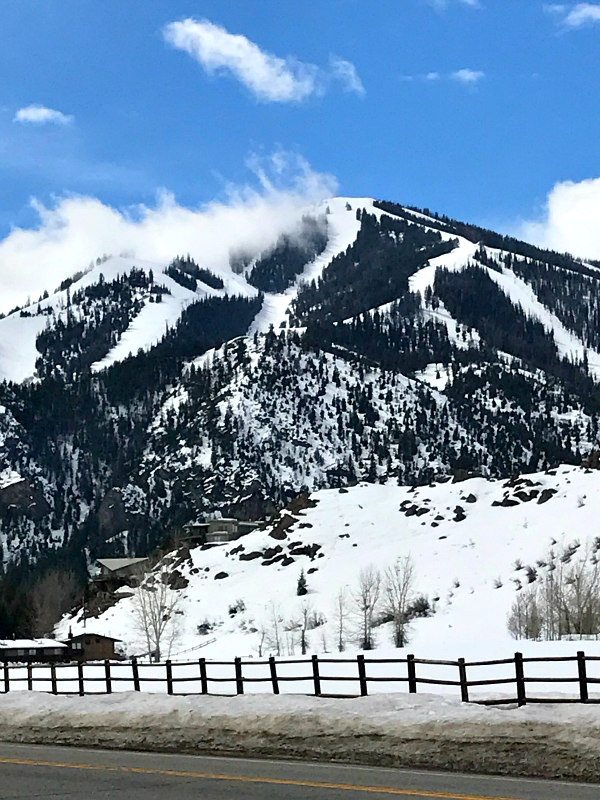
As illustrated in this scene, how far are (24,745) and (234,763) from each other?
6.96 metres

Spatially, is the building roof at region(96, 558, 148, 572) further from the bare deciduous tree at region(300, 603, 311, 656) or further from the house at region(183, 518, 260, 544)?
the bare deciduous tree at region(300, 603, 311, 656)

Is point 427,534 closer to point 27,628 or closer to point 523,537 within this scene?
point 523,537

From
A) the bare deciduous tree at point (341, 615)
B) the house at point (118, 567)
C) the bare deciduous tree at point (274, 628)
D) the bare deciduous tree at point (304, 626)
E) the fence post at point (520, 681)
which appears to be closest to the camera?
the fence post at point (520, 681)

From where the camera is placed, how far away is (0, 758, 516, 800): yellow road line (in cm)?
1409

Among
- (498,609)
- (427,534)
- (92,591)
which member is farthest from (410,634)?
(92,591)

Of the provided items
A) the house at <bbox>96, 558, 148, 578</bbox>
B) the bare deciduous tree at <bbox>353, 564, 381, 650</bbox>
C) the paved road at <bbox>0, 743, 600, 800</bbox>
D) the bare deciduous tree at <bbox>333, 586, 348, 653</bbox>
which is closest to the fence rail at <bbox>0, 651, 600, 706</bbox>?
the paved road at <bbox>0, 743, 600, 800</bbox>

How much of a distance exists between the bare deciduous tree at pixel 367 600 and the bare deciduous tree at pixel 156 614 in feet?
57.9

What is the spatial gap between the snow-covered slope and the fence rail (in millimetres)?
24722

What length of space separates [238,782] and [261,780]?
373 mm

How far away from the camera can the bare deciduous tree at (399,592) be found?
87.2 meters

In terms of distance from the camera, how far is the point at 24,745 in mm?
Result: 23250

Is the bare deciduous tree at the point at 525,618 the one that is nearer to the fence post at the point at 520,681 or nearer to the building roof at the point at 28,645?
the building roof at the point at 28,645

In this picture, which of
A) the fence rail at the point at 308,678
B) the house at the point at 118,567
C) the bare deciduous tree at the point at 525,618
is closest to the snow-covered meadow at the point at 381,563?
the bare deciduous tree at the point at 525,618

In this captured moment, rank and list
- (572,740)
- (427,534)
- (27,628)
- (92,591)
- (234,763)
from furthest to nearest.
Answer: (92,591)
(27,628)
(427,534)
(234,763)
(572,740)
